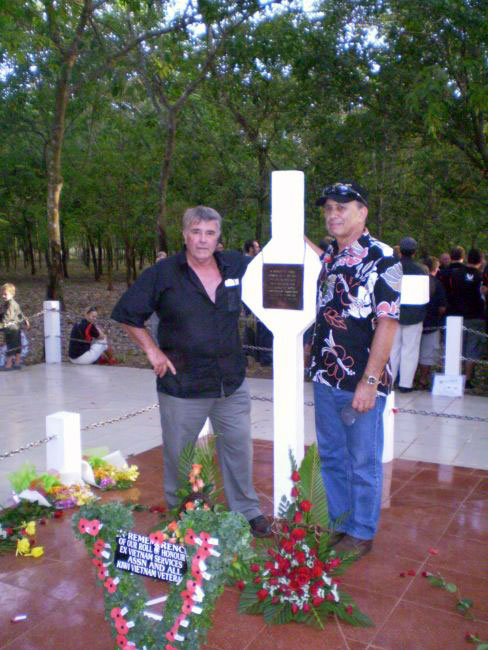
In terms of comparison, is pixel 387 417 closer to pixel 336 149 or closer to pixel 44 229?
pixel 336 149

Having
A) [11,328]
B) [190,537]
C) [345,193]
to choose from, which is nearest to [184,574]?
[190,537]

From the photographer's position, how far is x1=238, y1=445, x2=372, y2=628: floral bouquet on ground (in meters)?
3.08

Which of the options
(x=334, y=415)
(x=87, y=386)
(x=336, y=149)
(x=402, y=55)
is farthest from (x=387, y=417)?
(x=336, y=149)

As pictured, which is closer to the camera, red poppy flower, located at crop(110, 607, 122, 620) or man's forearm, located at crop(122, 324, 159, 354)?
red poppy flower, located at crop(110, 607, 122, 620)

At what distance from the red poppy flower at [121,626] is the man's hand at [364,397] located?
151 centimetres

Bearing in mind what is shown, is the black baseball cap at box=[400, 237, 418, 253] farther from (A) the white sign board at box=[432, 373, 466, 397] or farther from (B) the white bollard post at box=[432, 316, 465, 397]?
(A) the white sign board at box=[432, 373, 466, 397]

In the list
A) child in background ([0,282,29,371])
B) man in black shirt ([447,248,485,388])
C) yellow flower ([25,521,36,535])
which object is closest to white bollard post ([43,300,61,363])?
child in background ([0,282,29,371])

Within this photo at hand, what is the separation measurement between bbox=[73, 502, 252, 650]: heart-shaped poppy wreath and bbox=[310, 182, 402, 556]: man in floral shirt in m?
1.18

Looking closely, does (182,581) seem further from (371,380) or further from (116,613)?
(371,380)

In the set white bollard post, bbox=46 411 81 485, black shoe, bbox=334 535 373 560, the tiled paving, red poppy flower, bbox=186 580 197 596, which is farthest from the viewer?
white bollard post, bbox=46 411 81 485

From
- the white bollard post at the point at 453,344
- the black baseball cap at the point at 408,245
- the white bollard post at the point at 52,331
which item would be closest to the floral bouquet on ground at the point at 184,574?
the black baseball cap at the point at 408,245

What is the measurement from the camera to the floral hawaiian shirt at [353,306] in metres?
3.38

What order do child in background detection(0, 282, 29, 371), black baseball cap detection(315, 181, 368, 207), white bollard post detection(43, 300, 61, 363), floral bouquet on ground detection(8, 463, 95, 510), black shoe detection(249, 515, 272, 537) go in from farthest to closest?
1. white bollard post detection(43, 300, 61, 363)
2. child in background detection(0, 282, 29, 371)
3. floral bouquet on ground detection(8, 463, 95, 510)
4. black shoe detection(249, 515, 272, 537)
5. black baseball cap detection(315, 181, 368, 207)

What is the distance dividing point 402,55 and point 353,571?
9446 millimetres
